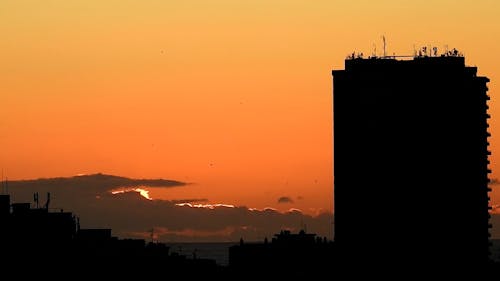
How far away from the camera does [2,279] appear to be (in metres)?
185

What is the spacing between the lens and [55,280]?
19962 cm

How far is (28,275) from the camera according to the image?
193625 millimetres

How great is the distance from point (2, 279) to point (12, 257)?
1397 centimetres

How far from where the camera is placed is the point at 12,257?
19862 centimetres

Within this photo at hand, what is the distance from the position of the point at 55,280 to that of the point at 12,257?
18.4ft

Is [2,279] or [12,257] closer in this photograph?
[2,279]

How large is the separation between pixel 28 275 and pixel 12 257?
19.1ft

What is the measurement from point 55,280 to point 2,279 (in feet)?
50.7

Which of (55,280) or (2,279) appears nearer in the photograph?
(2,279)

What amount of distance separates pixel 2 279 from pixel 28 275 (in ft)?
29.6

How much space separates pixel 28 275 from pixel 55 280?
6.52 meters
